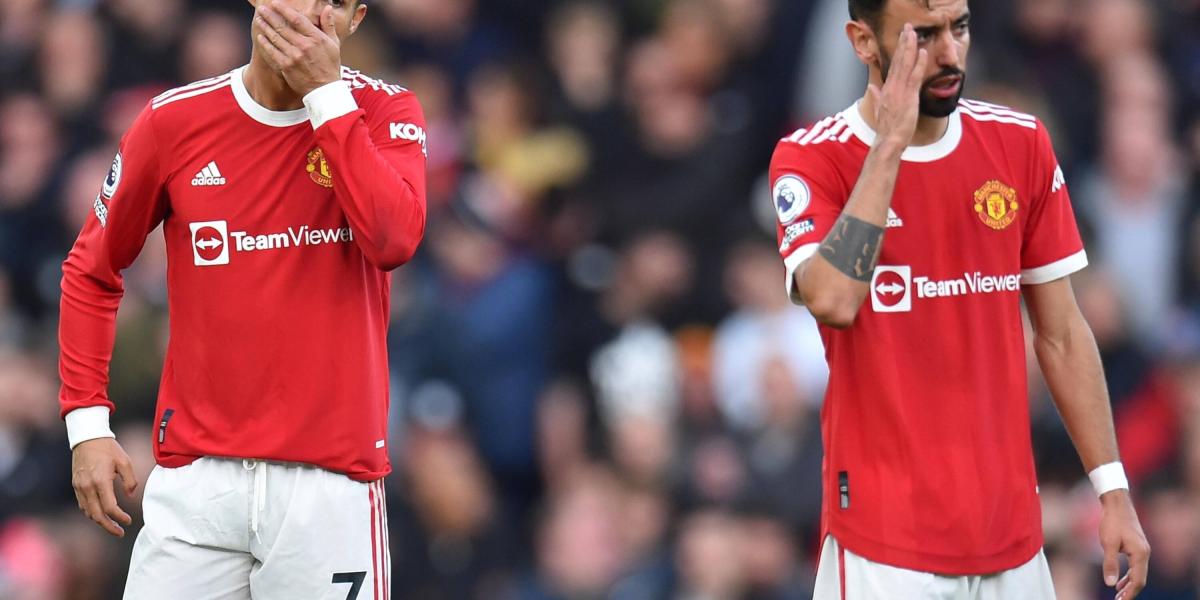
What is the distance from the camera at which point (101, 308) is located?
4836 millimetres

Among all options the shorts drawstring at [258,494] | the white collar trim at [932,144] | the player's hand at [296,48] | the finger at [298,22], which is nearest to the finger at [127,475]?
the shorts drawstring at [258,494]

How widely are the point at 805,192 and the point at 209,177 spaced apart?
1.46 m

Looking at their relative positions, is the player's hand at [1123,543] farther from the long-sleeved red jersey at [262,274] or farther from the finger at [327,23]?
the finger at [327,23]

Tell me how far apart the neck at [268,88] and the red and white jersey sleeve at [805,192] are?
1.20m

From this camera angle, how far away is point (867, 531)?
182 inches

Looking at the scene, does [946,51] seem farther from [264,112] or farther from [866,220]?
[264,112]

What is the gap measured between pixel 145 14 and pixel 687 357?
3.75 metres

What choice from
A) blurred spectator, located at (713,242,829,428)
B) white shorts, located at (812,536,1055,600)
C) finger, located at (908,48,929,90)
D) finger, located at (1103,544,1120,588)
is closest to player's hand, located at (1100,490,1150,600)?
finger, located at (1103,544,1120,588)

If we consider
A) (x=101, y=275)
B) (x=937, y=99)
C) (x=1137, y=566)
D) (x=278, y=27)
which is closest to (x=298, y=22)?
(x=278, y=27)

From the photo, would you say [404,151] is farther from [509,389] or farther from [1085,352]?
[509,389]

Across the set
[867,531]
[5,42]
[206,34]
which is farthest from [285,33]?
[5,42]

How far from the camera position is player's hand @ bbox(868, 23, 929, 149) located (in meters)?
4.43

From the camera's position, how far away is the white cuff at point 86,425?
4789mm

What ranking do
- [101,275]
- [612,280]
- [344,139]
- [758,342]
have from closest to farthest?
[344,139]
[101,275]
[758,342]
[612,280]
